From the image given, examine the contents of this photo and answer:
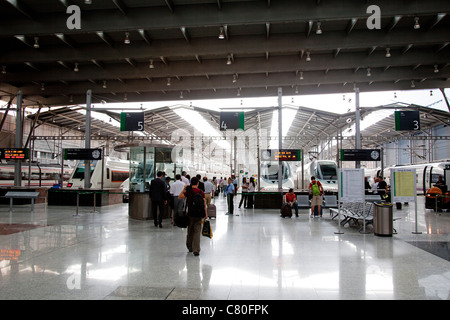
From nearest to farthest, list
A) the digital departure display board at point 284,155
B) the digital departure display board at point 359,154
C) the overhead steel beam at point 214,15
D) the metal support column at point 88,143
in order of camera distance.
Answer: the overhead steel beam at point 214,15 → the digital departure display board at point 359,154 → the digital departure display board at point 284,155 → the metal support column at point 88,143

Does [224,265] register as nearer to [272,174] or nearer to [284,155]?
[284,155]

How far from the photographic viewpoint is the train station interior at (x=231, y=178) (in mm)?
5148

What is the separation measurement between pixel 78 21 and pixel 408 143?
39627mm

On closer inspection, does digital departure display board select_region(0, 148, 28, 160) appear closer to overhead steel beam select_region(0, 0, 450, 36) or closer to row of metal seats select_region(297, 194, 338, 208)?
overhead steel beam select_region(0, 0, 450, 36)

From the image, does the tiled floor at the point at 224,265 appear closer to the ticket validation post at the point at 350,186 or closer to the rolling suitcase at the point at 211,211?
the ticket validation post at the point at 350,186

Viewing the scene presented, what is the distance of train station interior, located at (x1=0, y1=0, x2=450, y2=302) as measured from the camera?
203 inches

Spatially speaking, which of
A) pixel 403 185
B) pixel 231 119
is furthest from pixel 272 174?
pixel 403 185

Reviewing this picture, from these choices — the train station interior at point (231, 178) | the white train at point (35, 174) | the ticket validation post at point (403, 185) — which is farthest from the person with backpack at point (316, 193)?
the white train at point (35, 174)

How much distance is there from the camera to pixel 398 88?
19.3 meters

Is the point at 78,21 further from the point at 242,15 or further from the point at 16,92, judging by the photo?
the point at 16,92

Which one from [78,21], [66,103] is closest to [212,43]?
[78,21]

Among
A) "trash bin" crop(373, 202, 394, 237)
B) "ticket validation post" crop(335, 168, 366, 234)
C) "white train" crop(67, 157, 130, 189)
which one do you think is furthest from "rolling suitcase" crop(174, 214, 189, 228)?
"white train" crop(67, 157, 130, 189)

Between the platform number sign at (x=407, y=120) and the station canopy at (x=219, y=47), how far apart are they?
3.09 feet

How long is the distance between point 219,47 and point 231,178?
598 cm
